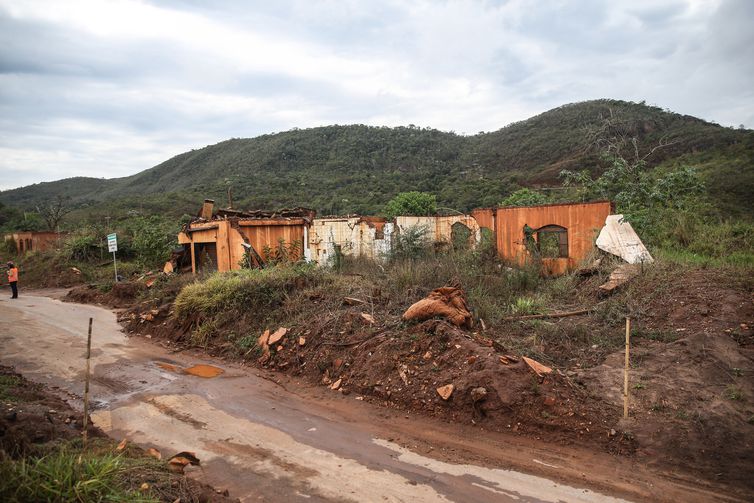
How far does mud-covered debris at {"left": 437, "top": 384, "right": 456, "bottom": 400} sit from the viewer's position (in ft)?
18.8

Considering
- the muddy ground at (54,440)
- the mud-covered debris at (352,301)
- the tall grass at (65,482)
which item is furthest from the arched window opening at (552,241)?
the tall grass at (65,482)

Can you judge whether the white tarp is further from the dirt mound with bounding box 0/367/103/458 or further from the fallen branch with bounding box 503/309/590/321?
the dirt mound with bounding box 0/367/103/458

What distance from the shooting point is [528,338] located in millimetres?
7199

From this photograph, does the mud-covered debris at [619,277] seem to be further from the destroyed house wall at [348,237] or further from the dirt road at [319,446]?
the destroyed house wall at [348,237]

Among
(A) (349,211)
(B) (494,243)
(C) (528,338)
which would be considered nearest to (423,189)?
(A) (349,211)

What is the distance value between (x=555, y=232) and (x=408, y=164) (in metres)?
38.4

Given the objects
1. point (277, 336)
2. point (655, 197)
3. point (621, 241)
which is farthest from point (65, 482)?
point (655, 197)

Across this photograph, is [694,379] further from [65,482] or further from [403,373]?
[65,482]

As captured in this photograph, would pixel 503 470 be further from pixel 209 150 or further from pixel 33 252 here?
pixel 209 150

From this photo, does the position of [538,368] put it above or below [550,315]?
below

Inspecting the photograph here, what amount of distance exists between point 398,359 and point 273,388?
6.53 ft

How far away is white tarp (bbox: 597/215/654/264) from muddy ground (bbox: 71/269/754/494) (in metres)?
1.33

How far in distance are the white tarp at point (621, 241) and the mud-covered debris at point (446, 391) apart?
629cm

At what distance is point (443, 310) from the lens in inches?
282
